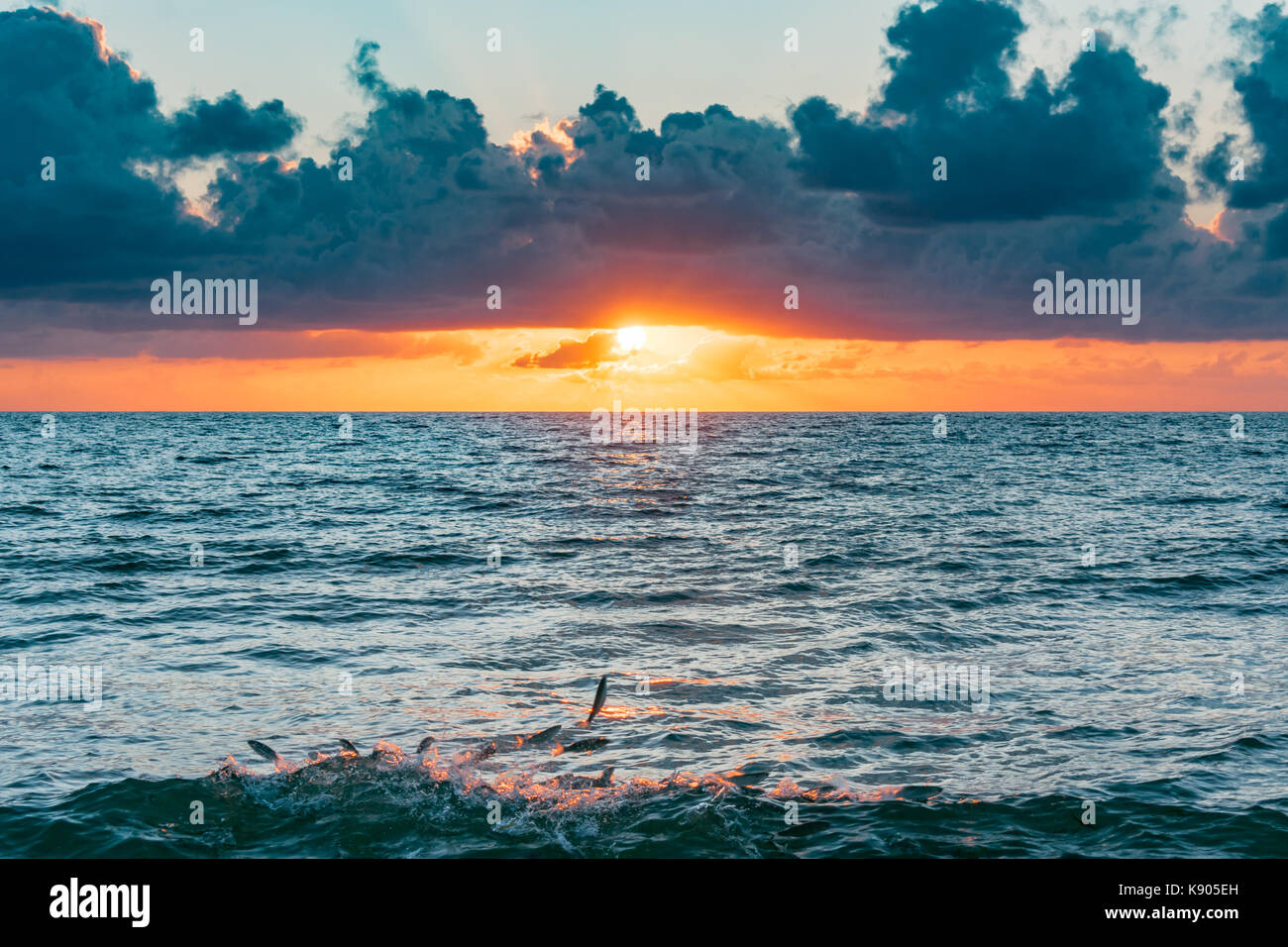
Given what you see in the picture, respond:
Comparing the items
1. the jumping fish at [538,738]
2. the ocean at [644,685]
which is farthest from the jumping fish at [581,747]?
the jumping fish at [538,738]

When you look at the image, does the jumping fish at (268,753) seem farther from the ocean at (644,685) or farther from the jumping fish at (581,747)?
the jumping fish at (581,747)

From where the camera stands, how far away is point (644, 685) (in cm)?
1516

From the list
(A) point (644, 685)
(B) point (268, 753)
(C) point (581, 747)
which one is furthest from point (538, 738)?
(B) point (268, 753)

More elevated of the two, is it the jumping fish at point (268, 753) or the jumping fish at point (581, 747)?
the jumping fish at point (268, 753)

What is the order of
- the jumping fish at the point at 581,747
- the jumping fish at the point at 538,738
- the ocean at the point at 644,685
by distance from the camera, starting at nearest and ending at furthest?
the ocean at the point at 644,685, the jumping fish at the point at 581,747, the jumping fish at the point at 538,738

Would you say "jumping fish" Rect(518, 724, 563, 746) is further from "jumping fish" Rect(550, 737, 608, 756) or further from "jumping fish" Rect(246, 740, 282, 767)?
"jumping fish" Rect(246, 740, 282, 767)

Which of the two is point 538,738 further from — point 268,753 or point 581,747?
point 268,753

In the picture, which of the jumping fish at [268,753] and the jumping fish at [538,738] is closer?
the jumping fish at [268,753]

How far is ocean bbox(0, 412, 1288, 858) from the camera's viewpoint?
984cm

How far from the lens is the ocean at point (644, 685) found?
9.84 metres

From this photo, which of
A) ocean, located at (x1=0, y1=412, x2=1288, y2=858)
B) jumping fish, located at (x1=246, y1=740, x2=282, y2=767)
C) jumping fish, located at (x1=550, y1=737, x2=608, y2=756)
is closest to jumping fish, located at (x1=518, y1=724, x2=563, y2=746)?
ocean, located at (x1=0, y1=412, x2=1288, y2=858)

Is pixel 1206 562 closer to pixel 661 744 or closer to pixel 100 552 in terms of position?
pixel 661 744

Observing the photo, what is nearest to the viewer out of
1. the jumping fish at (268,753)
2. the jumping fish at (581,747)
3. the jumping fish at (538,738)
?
the jumping fish at (268,753)

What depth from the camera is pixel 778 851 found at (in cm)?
917
